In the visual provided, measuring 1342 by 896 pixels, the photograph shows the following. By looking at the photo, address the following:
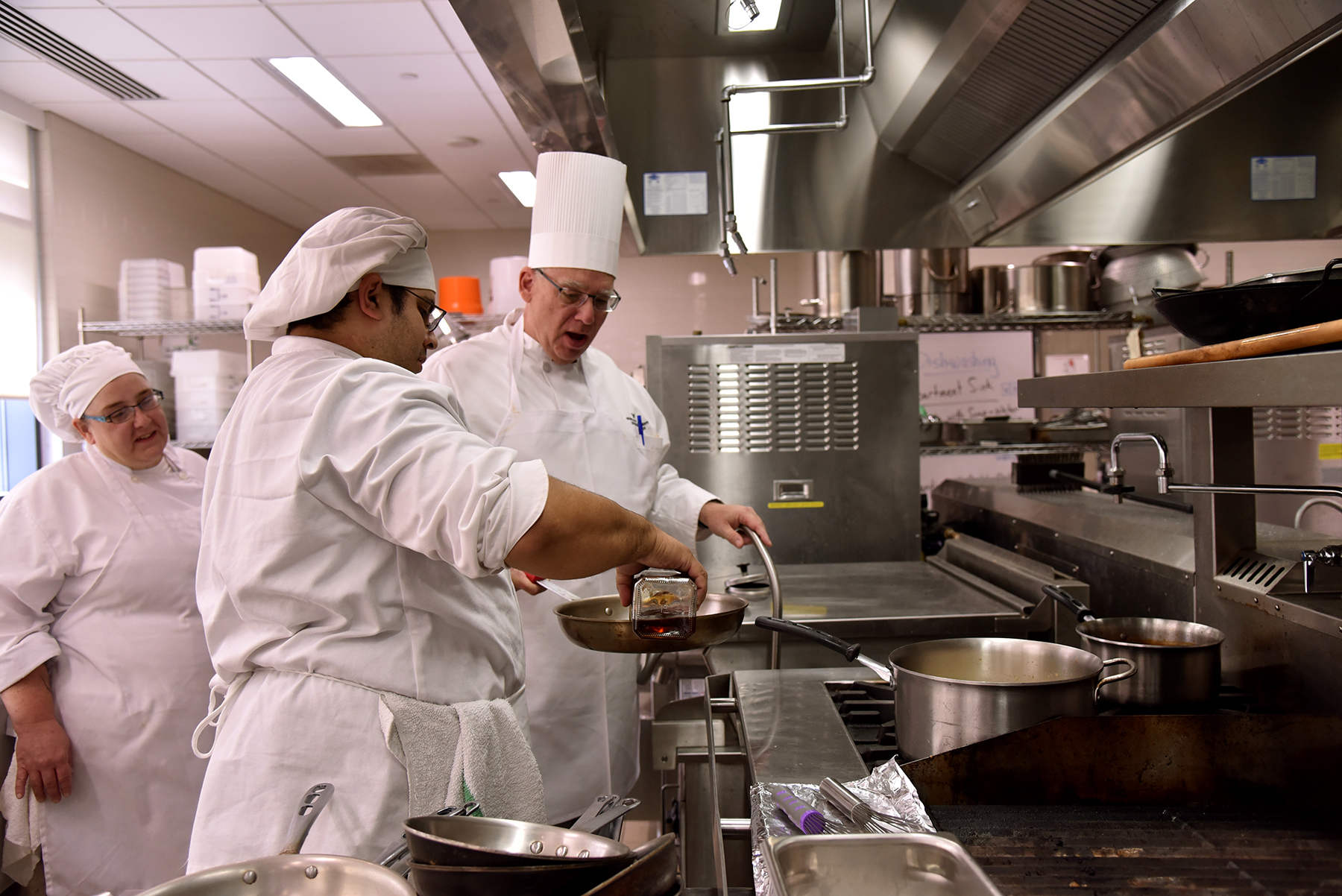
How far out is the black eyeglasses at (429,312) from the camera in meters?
1.32

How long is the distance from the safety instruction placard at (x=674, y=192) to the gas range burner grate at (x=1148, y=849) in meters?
2.51

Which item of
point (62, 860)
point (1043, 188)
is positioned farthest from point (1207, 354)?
point (62, 860)

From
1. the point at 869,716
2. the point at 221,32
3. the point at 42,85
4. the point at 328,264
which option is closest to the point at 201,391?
the point at 42,85

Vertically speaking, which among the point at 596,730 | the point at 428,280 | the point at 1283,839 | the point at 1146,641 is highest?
the point at 428,280

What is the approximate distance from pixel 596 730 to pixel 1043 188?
6.23 ft

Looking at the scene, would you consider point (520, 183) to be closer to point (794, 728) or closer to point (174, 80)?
point (174, 80)

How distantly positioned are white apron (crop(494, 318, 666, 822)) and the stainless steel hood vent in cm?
129

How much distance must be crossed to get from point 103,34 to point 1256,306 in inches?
172

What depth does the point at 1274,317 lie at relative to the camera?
90cm

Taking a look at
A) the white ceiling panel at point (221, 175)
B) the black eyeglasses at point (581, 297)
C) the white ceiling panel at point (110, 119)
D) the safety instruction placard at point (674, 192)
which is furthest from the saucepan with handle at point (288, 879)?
the white ceiling panel at point (221, 175)

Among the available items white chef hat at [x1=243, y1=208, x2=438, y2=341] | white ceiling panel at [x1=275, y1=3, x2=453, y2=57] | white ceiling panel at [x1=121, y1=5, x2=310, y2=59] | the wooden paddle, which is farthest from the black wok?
white ceiling panel at [x1=121, y1=5, x2=310, y2=59]

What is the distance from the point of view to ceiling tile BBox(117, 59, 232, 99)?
3.95 meters

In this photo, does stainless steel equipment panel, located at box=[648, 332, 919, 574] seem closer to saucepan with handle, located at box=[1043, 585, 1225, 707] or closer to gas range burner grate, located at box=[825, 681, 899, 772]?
gas range burner grate, located at box=[825, 681, 899, 772]

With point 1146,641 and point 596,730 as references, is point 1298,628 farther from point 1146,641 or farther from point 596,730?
point 596,730
